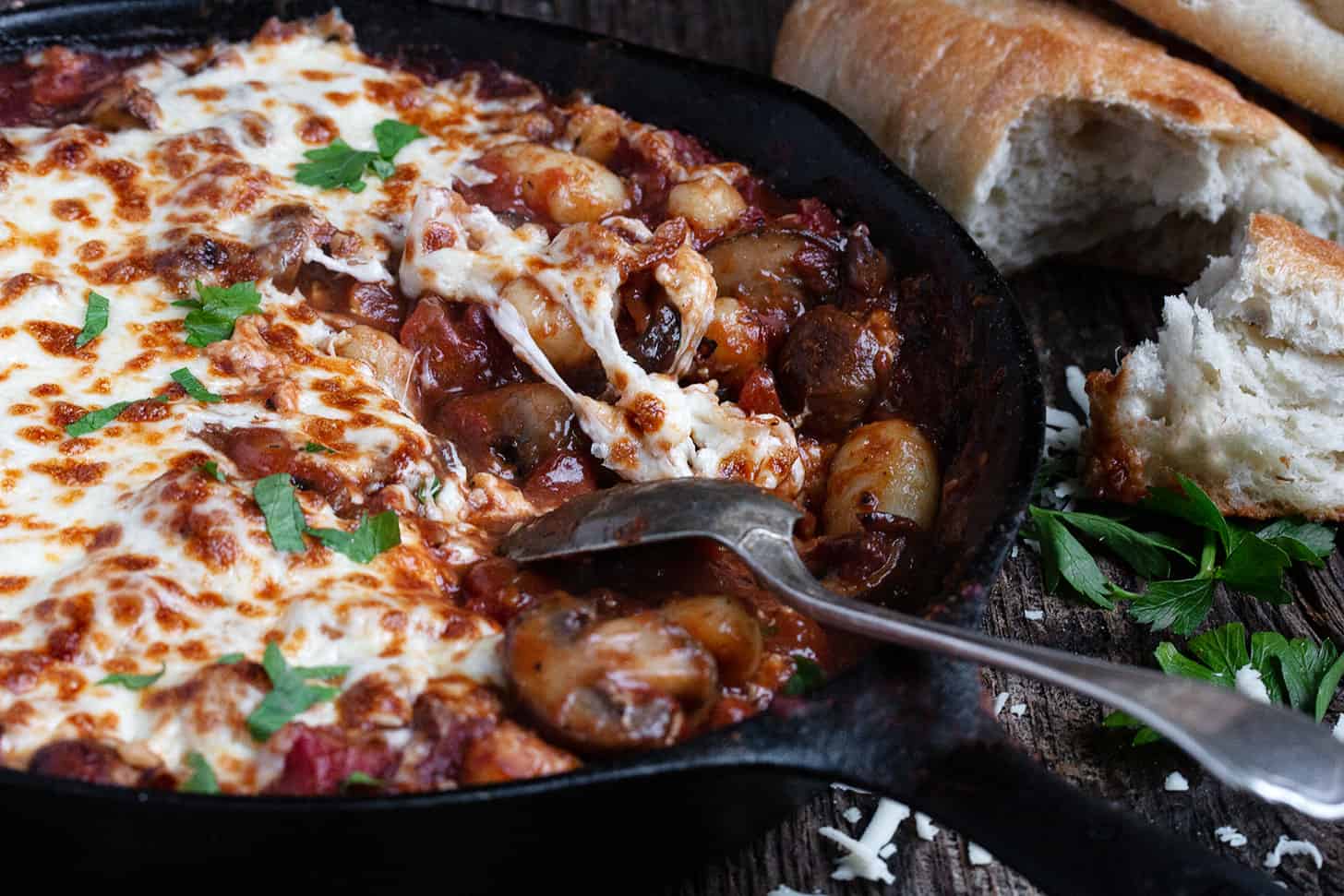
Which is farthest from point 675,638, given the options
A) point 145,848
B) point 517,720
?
point 145,848

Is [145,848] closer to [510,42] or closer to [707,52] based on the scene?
[510,42]

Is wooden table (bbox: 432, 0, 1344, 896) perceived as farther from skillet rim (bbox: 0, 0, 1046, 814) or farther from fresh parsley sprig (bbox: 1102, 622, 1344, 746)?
skillet rim (bbox: 0, 0, 1046, 814)

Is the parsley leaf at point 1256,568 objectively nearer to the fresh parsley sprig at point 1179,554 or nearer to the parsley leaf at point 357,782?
the fresh parsley sprig at point 1179,554

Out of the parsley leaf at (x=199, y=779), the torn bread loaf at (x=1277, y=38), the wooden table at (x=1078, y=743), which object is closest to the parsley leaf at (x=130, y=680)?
the parsley leaf at (x=199, y=779)

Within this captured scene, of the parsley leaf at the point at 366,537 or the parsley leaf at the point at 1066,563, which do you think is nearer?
the parsley leaf at the point at 366,537

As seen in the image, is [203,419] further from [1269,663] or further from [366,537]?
[1269,663]

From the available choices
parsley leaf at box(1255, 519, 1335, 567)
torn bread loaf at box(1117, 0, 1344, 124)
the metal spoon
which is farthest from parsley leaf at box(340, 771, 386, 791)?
torn bread loaf at box(1117, 0, 1344, 124)

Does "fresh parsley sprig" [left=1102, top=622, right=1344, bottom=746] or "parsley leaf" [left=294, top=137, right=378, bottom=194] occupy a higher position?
"parsley leaf" [left=294, top=137, right=378, bottom=194]
